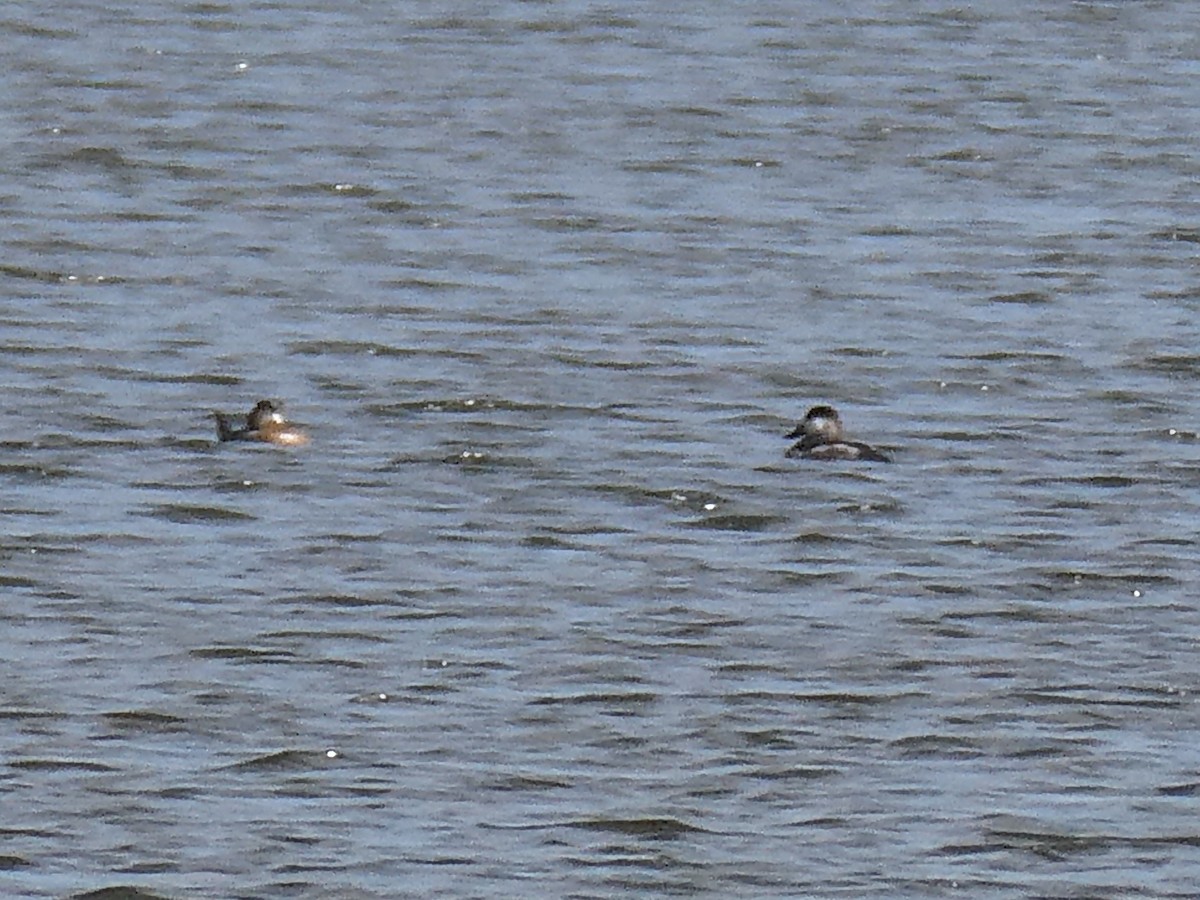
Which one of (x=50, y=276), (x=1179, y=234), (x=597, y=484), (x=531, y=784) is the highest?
(x=531, y=784)

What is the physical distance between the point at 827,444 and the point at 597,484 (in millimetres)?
1070

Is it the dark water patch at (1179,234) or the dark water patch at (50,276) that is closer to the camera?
the dark water patch at (50,276)

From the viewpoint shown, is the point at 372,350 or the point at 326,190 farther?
the point at 326,190

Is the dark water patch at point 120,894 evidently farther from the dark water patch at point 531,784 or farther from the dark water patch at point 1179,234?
the dark water patch at point 1179,234

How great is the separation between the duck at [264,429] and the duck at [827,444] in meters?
2.19

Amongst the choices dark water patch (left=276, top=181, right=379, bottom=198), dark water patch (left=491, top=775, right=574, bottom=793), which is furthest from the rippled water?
dark water patch (left=276, top=181, right=379, bottom=198)

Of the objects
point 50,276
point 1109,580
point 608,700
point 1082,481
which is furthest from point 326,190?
point 608,700

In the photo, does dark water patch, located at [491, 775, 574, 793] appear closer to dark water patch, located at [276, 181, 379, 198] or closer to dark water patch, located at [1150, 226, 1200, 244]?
dark water patch, located at [1150, 226, 1200, 244]

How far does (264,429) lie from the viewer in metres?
16.3

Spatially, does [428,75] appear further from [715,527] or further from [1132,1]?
[715,527]

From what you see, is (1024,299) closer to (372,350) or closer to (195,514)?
(372,350)

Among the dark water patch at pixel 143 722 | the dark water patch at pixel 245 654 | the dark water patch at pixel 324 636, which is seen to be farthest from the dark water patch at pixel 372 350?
the dark water patch at pixel 143 722

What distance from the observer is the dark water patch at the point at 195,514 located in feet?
49.5

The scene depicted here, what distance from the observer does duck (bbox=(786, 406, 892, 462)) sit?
16.2 metres
